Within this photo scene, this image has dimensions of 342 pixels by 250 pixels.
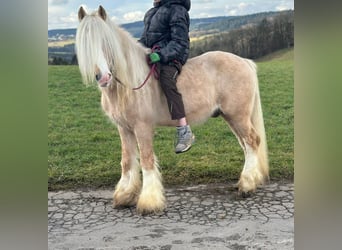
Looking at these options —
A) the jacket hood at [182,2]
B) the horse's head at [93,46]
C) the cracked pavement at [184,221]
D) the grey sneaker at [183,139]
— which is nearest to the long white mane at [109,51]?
the horse's head at [93,46]

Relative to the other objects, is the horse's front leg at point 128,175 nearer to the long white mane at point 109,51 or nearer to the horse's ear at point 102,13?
the long white mane at point 109,51

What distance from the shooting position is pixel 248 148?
8.43 ft

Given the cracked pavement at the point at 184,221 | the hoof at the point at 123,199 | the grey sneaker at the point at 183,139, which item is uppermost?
the grey sneaker at the point at 183,139

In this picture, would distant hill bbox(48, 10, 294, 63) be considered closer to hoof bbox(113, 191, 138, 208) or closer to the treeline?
the treeline

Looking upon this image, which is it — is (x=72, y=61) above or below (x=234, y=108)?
above

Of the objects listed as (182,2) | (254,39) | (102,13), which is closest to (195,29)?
(182,2)

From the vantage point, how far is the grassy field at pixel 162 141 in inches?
94.8

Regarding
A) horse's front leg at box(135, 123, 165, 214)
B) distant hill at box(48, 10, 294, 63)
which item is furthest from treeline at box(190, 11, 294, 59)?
horse's front leg at box(135, 123, 165, 214)

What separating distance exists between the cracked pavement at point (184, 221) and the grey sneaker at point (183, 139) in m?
0.34

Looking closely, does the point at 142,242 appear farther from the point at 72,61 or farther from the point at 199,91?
the point at 72,61

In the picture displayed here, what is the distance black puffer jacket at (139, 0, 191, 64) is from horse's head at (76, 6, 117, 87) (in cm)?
34

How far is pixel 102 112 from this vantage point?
2.51 metres
